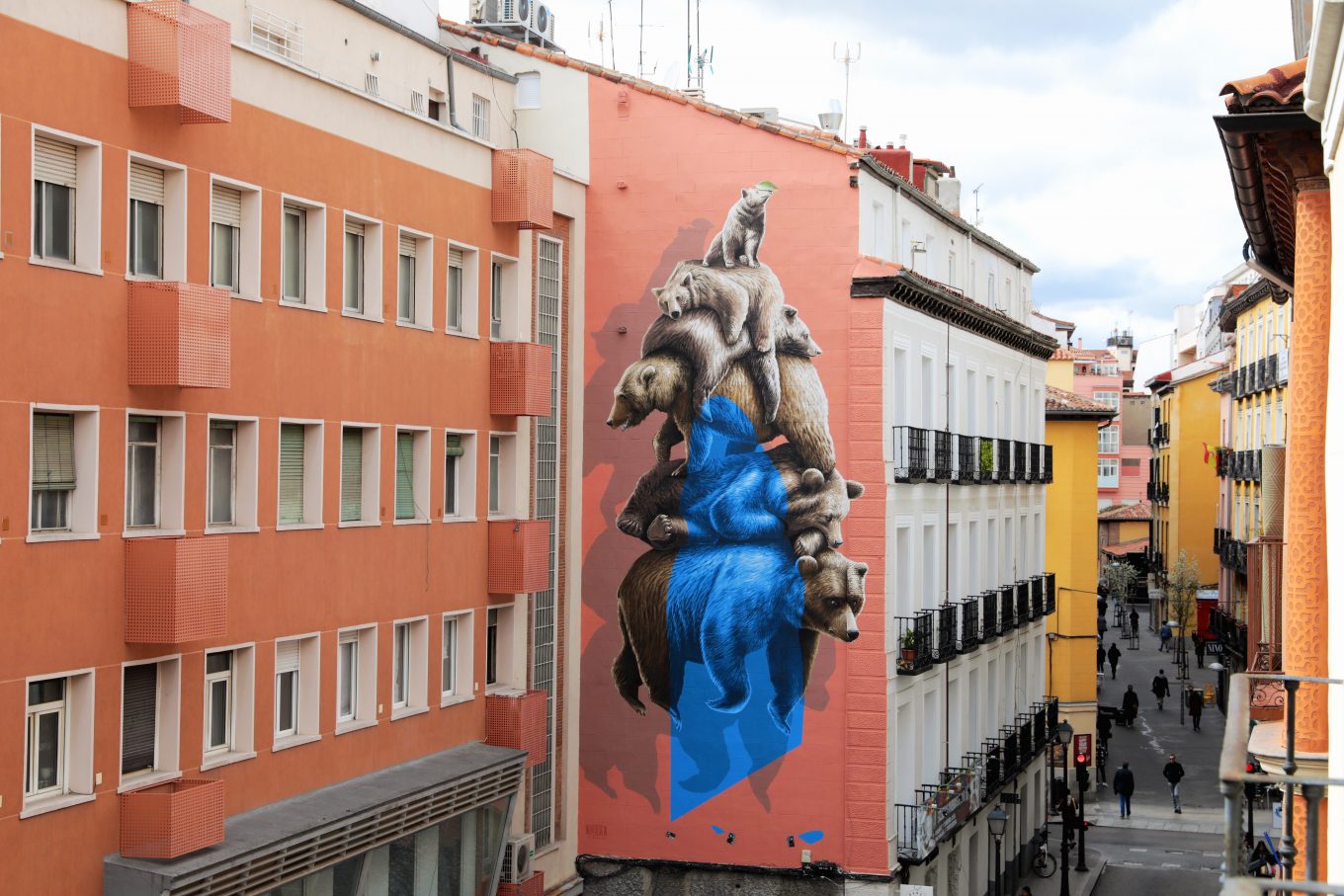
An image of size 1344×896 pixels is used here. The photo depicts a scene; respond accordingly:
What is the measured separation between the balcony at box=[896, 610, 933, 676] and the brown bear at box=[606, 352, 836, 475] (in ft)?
11.5

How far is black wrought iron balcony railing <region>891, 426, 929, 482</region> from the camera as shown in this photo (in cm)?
3216

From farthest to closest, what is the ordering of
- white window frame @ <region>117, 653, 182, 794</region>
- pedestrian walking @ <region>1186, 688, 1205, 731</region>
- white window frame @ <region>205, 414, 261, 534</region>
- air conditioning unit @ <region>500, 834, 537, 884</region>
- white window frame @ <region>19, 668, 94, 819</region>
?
pedestrian walking @ <region>1186, 688, 1205, 731</region> < air conditioning unit @ <region>500, 834, 537, 884</region> < white window frame @ <region>205, 414, 261, 534</region> < white window frame @ <region>117, 653, 182, 794</region> < white window frame @ <region>19, 668, 94, 819</region>

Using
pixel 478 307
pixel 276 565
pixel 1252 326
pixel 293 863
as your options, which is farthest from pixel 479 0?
pixel 1252 326

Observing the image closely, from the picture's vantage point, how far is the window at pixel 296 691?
75.7 feet

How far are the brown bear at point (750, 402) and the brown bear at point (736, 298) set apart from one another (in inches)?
22.9

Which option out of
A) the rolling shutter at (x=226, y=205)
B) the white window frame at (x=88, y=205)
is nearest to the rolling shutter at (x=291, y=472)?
the rolling shutter at (x=226, y=205)

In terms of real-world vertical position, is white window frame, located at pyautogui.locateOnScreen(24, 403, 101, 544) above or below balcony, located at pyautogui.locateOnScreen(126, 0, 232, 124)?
below

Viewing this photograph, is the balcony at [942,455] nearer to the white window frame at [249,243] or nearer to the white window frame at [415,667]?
the white window frame at [415,667]

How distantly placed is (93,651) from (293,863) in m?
4.18

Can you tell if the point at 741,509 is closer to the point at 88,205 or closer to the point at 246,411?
the point at 246,411

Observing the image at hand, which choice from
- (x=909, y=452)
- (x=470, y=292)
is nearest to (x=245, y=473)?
(x=470, y=292)

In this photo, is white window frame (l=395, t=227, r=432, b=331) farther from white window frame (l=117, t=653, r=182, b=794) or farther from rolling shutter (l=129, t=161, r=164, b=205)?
white window frame (l=117, t=653, r=182, b=794)

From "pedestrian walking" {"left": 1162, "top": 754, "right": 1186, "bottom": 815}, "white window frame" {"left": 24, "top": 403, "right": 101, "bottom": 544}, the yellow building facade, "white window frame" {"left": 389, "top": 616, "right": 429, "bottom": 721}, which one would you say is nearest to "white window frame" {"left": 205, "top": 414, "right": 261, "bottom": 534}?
"white window frame" {"left": 24, "top": 403, "right": 101, "bottom": 544}

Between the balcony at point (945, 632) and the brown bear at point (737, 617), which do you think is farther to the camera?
the balcony at point (945, 632)
